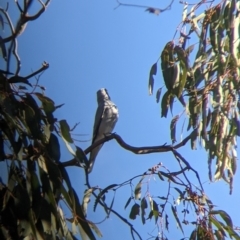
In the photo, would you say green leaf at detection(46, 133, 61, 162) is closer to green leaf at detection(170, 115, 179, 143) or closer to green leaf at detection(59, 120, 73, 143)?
green leaf at detection(59, 120, 73, 143)

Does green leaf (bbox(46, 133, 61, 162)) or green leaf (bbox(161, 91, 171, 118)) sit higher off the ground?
green leaf (bbox(161, 91, 171, 118))

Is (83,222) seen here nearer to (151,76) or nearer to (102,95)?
(151,76)

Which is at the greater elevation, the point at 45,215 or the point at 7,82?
the point at 7,82

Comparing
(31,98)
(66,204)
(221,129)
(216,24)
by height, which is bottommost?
(66,204)

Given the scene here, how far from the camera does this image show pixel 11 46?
85.7 inches

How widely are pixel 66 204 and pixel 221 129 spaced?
50 centimetres

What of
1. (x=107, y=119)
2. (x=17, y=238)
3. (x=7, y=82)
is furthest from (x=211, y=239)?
(x=107, y=119)

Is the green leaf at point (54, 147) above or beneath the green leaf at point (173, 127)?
beneath

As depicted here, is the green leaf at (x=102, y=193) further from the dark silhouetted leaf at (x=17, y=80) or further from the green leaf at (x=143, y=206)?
the dark silhouetted leaf at (x=17, y=80)

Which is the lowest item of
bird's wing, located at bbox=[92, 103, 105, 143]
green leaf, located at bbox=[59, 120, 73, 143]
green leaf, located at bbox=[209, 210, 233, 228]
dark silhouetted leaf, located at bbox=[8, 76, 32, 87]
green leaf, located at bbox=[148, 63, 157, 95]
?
green leaf, located at bbox=[209, 210, 233, 228]

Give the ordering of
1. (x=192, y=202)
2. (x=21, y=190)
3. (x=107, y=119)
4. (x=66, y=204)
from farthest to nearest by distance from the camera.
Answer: (x=107, y=119), (x=192, y=202), (x=66, y=204), (x=21, y=190)

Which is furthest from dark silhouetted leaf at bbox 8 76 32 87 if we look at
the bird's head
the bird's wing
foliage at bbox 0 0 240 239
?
the bird's head

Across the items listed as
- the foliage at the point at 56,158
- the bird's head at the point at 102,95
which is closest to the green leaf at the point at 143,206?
the foliage at the point at 56,158

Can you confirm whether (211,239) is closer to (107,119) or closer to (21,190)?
(21,190)
